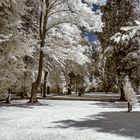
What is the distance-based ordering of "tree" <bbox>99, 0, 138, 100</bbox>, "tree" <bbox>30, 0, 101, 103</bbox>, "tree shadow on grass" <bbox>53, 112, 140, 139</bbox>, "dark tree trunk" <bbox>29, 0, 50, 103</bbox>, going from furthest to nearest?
"tree" <bbox>99, 0, 138, 100</bbox> < "dark tree trunk" <bbox>29, 0, 50, 103</bbox> < "tree" <bbox>30, 0, 101, 103</bbox> < "tree shadow on grass" <bbox>53, 112, 140, 139</bbox>

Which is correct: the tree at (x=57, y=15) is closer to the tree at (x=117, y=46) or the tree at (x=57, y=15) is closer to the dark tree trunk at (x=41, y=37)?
the dark tree trunk at (x=41, y=37)

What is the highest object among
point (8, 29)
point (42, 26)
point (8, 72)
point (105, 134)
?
point (42, 26)

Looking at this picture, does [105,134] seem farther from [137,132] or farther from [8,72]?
[8,72]

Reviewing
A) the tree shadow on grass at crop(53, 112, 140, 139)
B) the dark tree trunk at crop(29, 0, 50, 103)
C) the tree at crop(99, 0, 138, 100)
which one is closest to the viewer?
the tree shadow on grass at crop(53, 112, 140, 139)

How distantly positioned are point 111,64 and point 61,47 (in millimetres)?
10977

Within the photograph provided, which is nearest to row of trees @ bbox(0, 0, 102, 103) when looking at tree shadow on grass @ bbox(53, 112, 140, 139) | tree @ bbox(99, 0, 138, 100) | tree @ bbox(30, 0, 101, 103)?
tree @ bbox(30, 0, 101, 103)

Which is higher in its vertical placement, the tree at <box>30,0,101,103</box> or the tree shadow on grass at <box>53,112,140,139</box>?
the tree at <box>30,0,101,103</box>

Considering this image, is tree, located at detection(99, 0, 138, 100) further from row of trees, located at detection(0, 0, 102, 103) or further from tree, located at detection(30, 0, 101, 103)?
tree, located at detection(30, 0, 101, 103)

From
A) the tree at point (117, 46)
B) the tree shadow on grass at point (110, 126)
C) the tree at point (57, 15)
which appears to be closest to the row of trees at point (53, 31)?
the tree at point (57, 15)

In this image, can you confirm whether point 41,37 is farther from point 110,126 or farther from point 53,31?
point 110,126

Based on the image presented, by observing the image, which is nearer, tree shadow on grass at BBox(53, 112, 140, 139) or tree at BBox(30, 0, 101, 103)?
tree shadow on grass at BBox(53, 112, 140, 139)

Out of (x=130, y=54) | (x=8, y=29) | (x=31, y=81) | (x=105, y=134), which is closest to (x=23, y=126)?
(x=105, y=134)

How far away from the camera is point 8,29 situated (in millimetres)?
16547

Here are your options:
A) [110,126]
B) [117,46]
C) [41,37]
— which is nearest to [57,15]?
[41,37]
